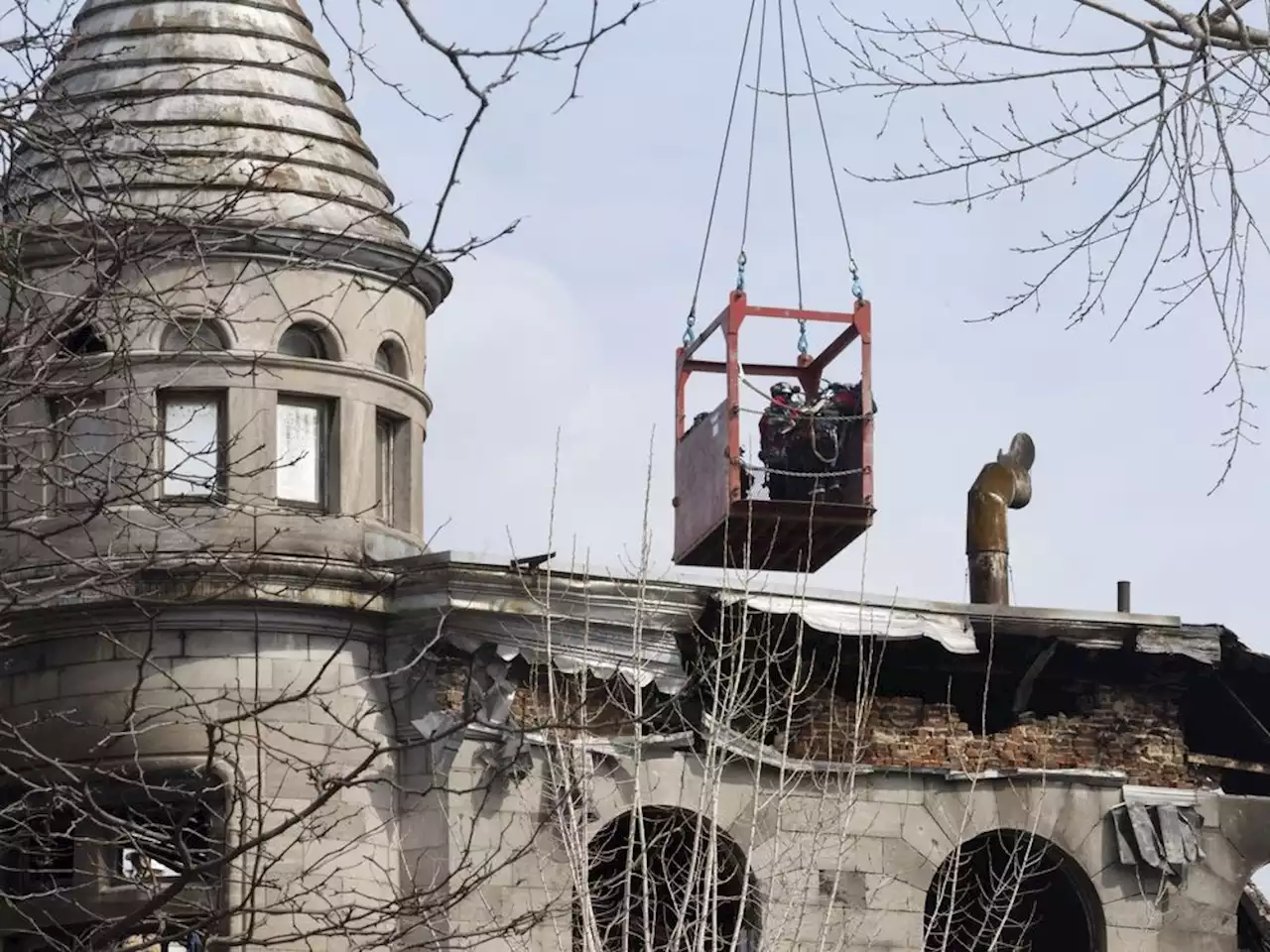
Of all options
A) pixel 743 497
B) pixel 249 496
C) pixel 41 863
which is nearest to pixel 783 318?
pixel 743 497

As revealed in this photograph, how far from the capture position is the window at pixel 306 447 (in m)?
31.7

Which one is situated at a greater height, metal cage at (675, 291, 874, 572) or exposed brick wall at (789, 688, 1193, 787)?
metal cage at (675, 291, 874, 572)

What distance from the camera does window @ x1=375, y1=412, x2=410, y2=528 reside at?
3256cm

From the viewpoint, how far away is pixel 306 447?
31906 mm

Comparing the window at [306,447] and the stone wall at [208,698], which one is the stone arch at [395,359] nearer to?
the window at [306,447]

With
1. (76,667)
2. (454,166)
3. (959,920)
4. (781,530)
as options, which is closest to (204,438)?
(76,667)

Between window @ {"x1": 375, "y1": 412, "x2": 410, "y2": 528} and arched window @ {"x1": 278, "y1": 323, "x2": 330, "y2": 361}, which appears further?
window @ {"x1": 375, "y1": 412, "x2": 410, "y2": 528}

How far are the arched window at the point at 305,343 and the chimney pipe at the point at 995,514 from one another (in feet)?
26.4

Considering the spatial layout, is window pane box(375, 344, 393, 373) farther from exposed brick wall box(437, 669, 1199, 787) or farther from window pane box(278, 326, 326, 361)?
exposed brick wall box(437, 669, 1199, 787)

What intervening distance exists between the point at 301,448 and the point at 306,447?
0.17ft

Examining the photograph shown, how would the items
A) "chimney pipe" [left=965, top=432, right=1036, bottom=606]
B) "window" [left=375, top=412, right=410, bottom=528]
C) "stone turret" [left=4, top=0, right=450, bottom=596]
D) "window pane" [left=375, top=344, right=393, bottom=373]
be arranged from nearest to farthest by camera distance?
"stone turret" [left=4, top=0, right=450, bottom=596], "window" [left=375, top=412, right=410, bottom=528], "window pane" [left=375, top=344, right=393, bottom=373], "chimney pipe" [left=965, top=432, right=1036, bottom=606]

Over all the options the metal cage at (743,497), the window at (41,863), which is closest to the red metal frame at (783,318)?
the metal cage at (743,497)

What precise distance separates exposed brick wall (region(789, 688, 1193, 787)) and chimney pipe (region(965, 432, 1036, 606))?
2.52 meters

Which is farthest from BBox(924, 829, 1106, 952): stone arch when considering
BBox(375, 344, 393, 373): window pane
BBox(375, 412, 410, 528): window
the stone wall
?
BBox(375, 344, 393, 373): window pane
